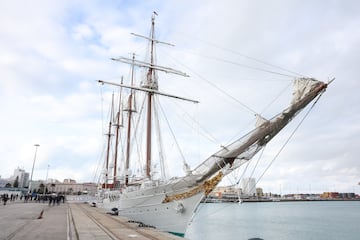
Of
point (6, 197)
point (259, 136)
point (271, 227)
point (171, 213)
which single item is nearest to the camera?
point (259, 136)

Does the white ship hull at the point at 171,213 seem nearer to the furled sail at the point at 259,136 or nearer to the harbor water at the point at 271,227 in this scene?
the furled sail at the point at 259,136

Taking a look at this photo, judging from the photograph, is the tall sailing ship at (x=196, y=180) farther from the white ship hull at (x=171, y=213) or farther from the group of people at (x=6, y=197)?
the group of people at (x=6, y=197)

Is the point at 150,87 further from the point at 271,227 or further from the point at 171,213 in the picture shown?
the point at 271,227

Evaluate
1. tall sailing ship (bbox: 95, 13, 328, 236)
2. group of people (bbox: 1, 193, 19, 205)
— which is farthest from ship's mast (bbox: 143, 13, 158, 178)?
group of people (bbox: 1, 193, 19, 205)

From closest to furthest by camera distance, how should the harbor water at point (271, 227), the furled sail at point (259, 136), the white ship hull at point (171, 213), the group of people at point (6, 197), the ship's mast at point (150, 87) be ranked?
the furled sail at point (259, 136) < the white ship hull at point (171, 213) < the ship's mast at point (150, 87) < the harbor water at point (271, 227) < the group of people at point (6, 197)

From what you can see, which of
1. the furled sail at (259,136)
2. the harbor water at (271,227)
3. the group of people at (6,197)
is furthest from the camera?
the group of people at (6,197)

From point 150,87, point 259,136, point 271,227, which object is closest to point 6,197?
point 150,87

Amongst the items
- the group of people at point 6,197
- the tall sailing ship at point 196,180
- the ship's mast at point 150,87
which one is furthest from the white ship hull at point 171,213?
the group of people at point 6,197

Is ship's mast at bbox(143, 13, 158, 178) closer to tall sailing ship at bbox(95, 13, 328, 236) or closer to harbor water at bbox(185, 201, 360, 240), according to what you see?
tall sailing ship at bbox(95, 13, 328, 236)

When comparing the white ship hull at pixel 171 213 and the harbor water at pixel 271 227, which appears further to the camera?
the harbor water at pixel 271 227

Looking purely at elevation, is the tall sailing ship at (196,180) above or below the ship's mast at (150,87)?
below

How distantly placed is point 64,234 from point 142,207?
30.3 ft

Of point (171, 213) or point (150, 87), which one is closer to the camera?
point (171, 213)

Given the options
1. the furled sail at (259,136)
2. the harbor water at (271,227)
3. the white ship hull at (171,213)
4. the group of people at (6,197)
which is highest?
the furled sail at (259,136)
